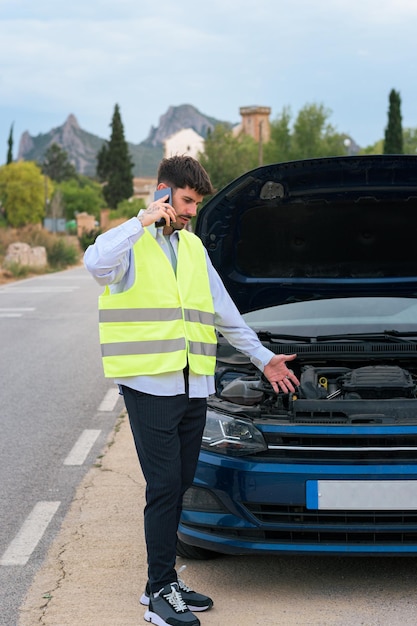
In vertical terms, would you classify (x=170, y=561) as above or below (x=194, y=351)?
below

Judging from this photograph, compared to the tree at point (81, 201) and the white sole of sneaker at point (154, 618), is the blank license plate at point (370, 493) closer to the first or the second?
the white sole of sneaker at point (154, 618)

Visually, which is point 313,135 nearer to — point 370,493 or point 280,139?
point 280,139

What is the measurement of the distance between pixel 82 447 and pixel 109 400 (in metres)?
2.35

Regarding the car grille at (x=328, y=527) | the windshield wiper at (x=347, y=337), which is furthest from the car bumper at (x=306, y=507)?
the windshield wiper at (x=347, y=337)

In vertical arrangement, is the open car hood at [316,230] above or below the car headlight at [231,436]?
above

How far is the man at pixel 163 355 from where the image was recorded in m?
3.92

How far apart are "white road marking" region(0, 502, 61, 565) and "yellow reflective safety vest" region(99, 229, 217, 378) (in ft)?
4.61

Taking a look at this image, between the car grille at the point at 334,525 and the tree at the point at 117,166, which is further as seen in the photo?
the tree at the point at 117,166

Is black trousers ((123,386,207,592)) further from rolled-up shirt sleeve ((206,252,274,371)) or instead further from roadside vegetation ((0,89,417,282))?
roadside vegetation ((0,89,417,282))

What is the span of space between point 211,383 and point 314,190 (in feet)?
4.92

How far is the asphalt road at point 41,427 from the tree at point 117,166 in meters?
113

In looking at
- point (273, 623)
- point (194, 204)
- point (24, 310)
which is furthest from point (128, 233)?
point (24, 310)

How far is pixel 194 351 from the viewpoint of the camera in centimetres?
405

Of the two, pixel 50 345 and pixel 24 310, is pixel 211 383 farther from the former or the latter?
pixel 24 310
